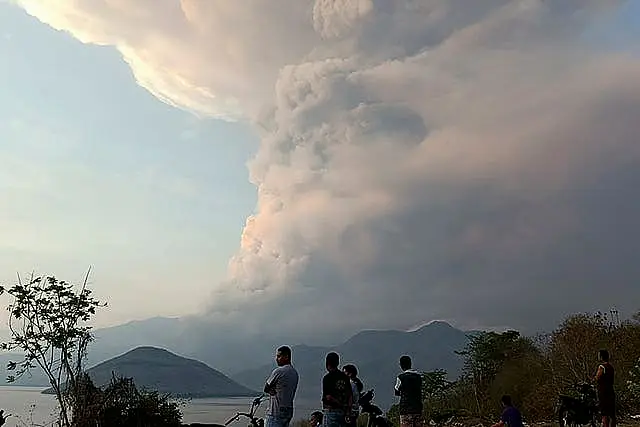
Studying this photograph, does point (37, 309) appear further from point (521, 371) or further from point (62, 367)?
point (521, 371)

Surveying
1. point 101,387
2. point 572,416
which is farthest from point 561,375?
point 101,387

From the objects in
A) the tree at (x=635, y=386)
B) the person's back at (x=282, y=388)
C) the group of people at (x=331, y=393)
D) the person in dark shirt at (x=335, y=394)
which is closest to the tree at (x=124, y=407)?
the group of people at (x=331, y=393)

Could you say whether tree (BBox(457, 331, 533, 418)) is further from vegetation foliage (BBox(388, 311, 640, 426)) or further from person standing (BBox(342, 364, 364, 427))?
person standing (BBox(342, 364, 364, 427))

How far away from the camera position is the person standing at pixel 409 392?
46.1ft

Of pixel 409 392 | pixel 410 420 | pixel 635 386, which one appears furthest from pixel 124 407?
pixel 635 386

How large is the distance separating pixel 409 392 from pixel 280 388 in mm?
3104

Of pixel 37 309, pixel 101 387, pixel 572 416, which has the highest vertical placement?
pixel 37 309

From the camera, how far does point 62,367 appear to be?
71.2ft

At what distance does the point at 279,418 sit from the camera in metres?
12.2

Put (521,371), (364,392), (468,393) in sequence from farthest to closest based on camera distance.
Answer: (468,393)
(521,371)
(364,392)

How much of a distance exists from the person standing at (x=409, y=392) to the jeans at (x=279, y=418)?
106 inches

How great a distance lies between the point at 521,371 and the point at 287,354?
3665 cm

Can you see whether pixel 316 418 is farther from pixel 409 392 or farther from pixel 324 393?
pixel 324 393

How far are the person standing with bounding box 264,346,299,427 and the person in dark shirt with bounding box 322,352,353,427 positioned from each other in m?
0.67
